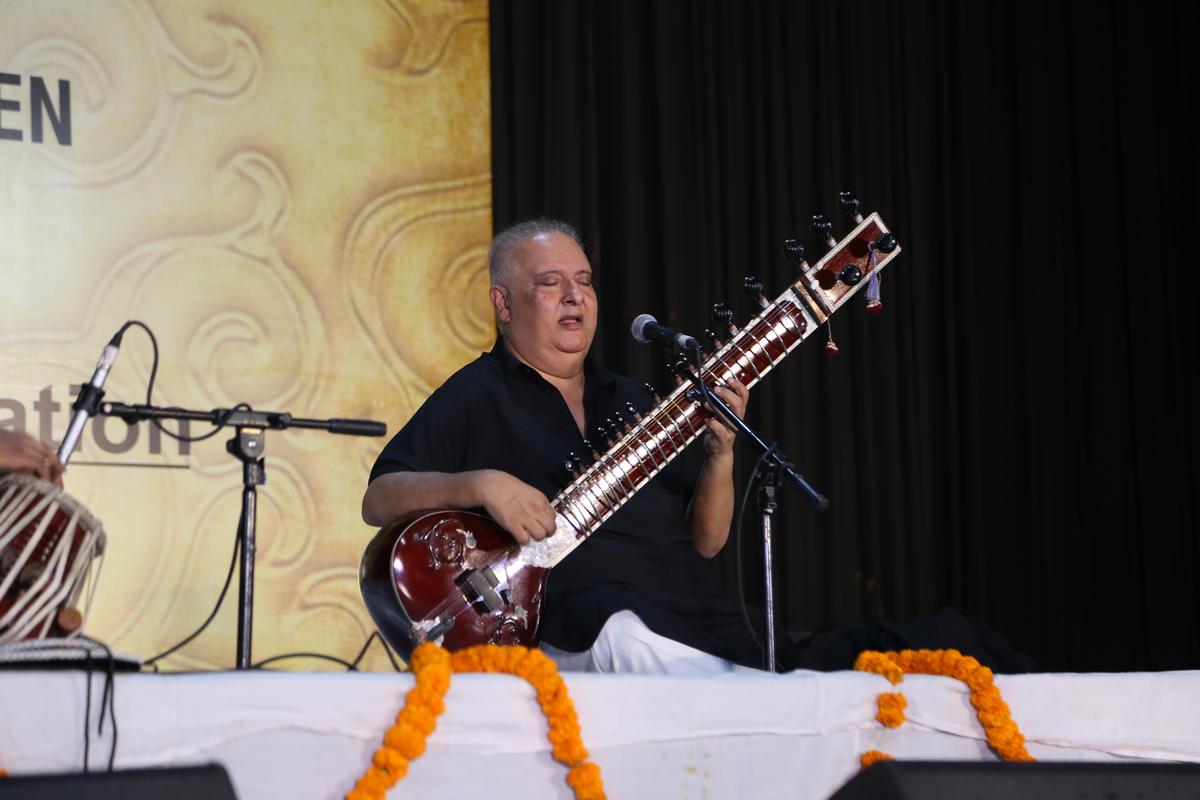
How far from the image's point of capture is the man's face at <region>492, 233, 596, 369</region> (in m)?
2.83

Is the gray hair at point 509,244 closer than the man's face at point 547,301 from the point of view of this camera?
No

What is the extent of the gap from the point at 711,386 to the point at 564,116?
184cm

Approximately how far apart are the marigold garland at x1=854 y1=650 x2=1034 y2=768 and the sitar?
620mm

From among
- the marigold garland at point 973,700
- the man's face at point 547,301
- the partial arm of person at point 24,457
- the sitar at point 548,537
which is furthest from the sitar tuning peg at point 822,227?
the partial arm of person at point 24,457

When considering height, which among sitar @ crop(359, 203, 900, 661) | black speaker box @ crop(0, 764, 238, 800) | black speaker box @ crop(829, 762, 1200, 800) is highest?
sitar @ crop(359, 203, 900, 661)

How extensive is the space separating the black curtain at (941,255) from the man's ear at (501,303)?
4.14ft

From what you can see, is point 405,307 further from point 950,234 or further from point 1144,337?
point 1144,337

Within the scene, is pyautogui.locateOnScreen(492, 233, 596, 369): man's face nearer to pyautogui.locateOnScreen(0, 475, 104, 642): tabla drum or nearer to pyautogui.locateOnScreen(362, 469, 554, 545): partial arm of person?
pyautogui.locateOnScreen(362, 469, 554, 545): partial arm of person

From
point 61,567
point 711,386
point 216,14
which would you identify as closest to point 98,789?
point 61,567

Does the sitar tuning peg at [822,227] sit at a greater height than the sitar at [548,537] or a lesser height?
greater

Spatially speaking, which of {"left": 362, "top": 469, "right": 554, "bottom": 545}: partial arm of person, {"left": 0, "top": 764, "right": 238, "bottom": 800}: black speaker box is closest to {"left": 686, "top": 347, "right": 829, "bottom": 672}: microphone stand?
{"left": 362, "top": 469, "right": 554, "bottom": 545}: partial arm of person

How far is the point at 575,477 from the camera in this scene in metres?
2.56

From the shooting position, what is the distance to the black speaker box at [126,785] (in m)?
1.32

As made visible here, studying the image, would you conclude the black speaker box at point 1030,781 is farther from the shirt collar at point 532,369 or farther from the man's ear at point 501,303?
the man's ear at point 501,303
